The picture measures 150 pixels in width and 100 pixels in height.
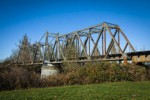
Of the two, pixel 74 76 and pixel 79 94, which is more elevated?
pixel 74 76

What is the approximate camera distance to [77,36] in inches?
1303

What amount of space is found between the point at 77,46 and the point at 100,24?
7.87 meters

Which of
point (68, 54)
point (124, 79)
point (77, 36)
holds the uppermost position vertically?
point (77, 36)

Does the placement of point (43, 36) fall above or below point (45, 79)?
above

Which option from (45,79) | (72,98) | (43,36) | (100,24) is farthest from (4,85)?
(43,36)

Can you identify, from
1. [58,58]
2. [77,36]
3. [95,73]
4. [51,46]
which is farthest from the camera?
[51,46]

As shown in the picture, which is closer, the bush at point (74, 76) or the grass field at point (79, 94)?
the grass field at point (79, 94)

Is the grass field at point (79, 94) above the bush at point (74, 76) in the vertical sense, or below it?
below

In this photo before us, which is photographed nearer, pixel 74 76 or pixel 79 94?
pixel 79 94

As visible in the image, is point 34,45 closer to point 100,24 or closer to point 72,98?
point 100,24

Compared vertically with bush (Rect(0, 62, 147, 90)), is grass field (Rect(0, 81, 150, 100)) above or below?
below

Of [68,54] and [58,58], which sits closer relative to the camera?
[68,54]

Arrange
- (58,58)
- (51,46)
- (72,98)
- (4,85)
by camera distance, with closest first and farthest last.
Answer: (72,98) → (4,85) → (58,58) → (51,46)

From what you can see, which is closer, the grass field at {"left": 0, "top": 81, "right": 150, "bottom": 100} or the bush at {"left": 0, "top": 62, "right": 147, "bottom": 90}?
the grass field at {"left": 0, "top": 81, "right": 150, "bottom": 100}
